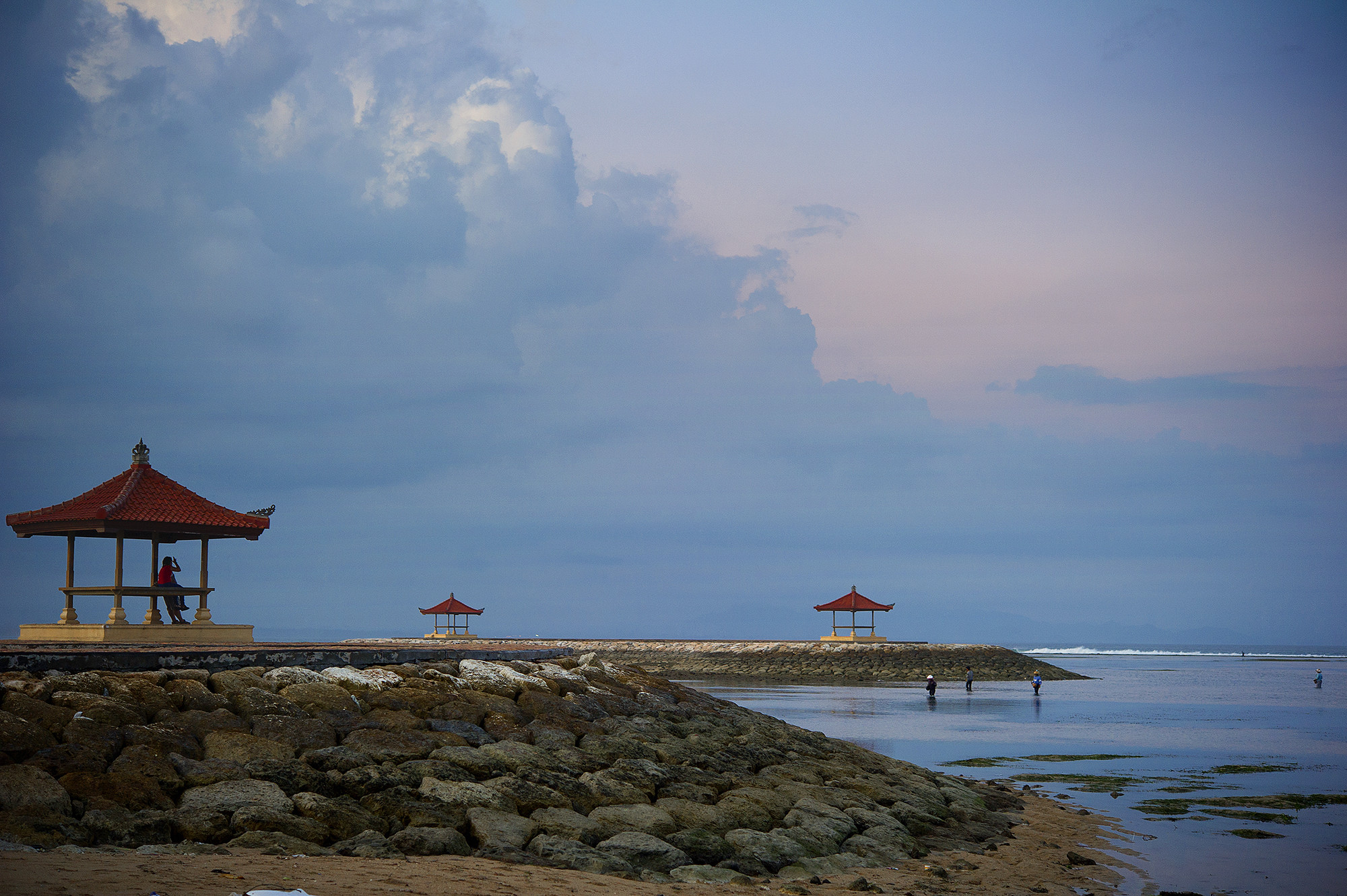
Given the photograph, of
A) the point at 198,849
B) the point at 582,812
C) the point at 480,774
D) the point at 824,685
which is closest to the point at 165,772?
the point at 198,849

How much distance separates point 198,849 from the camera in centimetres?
786

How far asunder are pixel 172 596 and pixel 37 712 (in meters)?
12.3

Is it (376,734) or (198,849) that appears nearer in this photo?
(198,849)

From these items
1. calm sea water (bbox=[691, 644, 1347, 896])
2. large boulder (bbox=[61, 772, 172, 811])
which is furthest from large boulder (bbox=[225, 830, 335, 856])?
calm sea water (bbox=[691, 644, 1347, 896])

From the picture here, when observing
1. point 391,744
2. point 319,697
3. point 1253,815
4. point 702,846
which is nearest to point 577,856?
point 702,846

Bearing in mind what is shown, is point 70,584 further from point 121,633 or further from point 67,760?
point 67,760

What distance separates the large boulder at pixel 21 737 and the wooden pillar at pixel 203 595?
12.3 meters

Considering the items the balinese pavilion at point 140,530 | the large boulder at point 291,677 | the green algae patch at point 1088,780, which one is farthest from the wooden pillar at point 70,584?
the green algae patch at point 1088,780

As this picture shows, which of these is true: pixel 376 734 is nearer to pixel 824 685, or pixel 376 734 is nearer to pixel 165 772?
pixel 165 772

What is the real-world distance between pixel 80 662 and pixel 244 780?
2.93 meters

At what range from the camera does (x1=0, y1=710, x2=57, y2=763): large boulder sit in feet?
27.8

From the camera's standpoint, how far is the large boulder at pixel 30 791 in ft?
25.8

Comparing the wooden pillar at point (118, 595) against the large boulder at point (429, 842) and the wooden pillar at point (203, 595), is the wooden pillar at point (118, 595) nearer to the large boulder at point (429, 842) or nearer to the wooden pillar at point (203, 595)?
the wooden pillar at point (203, 595)

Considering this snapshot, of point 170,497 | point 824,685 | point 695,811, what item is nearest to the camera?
point 695,811
